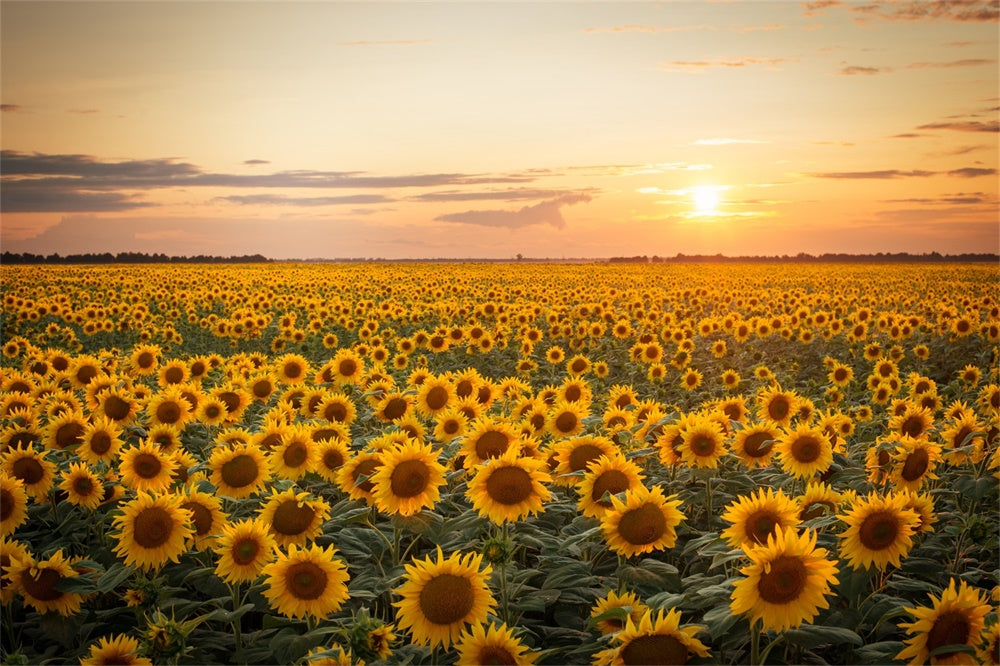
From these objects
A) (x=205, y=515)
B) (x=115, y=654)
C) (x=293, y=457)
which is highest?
(x=293, y=457)

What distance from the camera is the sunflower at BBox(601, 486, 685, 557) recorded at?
4.13 m

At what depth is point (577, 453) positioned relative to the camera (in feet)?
17.7

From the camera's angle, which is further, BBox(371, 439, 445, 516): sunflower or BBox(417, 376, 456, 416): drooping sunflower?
BBox(417, 376, 456, 416): drooping sunflower

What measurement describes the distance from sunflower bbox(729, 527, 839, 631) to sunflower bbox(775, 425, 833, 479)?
2443mm

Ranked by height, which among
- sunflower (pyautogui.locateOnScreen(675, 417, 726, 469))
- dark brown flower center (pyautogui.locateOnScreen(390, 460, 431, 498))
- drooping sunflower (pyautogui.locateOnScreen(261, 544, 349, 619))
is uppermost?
sunflower (pyautogui.locateOnScreen(675, 417, 726, 469))

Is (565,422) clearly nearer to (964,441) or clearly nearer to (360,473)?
(360,473)

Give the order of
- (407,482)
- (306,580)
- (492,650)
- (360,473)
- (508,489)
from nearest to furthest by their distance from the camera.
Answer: (492,650)
(306,580)
(508,489)
(407,482)
(360,473)

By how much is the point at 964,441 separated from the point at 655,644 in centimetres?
424

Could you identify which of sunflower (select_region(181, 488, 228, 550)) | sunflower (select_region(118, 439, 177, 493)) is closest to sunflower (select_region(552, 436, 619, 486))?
sunflower (select_region(181, 488, 228, 550))

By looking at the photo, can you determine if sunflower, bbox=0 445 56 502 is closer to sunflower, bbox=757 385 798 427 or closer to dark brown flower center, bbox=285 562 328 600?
dark brown flower center, bbox=285 562 328 600

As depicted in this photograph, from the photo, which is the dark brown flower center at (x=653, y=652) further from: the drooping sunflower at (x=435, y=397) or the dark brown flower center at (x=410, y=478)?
the drooping sunflower at (x=435, y=397)

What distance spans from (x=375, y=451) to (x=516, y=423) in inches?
71.8

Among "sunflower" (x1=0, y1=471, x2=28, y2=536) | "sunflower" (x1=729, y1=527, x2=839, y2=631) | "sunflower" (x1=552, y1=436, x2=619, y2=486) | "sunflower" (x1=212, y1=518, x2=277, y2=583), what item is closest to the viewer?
"sunflower" (x1=729, y1=527, x2=839, y2=631)

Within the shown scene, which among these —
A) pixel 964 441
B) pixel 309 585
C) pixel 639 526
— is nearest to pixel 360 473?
pixel 309 585
